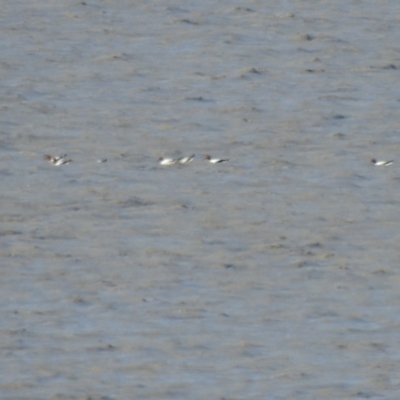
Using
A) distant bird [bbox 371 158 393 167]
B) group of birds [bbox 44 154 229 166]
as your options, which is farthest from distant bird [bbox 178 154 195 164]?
distant bird [bbox 371 158 393 167]

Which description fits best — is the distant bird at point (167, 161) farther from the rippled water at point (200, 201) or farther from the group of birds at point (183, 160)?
the rippled water at point (200, 201)

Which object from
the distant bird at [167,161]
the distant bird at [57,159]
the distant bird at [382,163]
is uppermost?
the distant bird at [382,163]

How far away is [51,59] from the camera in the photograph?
1262cm

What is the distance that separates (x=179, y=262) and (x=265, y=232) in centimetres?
71

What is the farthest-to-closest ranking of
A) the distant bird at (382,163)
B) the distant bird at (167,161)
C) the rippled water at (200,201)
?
the distant bird at (167,161), the distant bird at (382,163), the rippled water at (200,201)

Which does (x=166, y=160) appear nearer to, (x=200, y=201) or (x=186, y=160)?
(x=186, y=160)

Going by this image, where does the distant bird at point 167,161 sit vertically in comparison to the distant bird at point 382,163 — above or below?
below

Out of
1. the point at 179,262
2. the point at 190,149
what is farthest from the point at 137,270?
the point at 190,149

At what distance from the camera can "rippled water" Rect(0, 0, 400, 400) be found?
24.3 ft

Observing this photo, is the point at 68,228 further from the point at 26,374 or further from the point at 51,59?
the point at 51,59

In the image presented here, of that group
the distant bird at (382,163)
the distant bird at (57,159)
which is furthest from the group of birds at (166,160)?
the distant bird at (382,163)

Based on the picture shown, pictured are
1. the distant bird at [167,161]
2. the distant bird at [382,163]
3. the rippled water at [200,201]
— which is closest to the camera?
the rippled water at [200,201]

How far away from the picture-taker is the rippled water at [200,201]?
7395 mm

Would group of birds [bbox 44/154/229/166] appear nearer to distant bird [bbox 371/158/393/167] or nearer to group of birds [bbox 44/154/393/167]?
group of birds [bbox 44/154/393/167]
